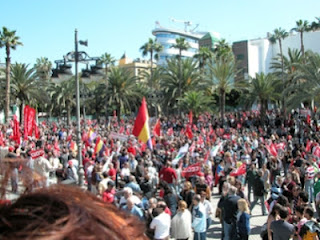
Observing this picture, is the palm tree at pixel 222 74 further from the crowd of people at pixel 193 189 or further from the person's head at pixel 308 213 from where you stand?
the person's head at pixel 308 213

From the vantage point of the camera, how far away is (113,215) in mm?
975

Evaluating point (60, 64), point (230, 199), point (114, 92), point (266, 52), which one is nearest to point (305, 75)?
point (60, 64)

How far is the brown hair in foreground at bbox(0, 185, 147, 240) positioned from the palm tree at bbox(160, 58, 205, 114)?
43500 mm

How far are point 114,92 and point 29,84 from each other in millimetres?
11163

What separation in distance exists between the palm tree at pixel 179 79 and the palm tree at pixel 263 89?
7301 millimetres

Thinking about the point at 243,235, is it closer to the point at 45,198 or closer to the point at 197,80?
the point at 45,198

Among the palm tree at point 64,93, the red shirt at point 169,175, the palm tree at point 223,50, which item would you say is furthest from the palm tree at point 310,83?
the palm tree at point 64,93

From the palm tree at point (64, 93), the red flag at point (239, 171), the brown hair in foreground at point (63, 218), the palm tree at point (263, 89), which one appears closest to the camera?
the brown hair in foreground at point (63, 218)

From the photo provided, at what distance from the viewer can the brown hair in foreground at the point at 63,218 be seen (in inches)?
32.2

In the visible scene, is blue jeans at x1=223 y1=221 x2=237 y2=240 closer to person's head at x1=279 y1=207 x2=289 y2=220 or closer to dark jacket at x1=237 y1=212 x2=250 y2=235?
dark jacket at x1=237 y1=212 x2=250 y2=235

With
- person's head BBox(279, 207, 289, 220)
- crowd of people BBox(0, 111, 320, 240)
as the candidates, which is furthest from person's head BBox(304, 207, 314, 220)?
person's head BBox(279, 207, 289, 220)

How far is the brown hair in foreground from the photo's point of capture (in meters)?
0.82

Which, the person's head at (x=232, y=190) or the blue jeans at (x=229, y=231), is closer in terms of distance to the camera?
the blue jeans at (x=229, y=231)

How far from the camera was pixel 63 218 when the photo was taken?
0.85m
